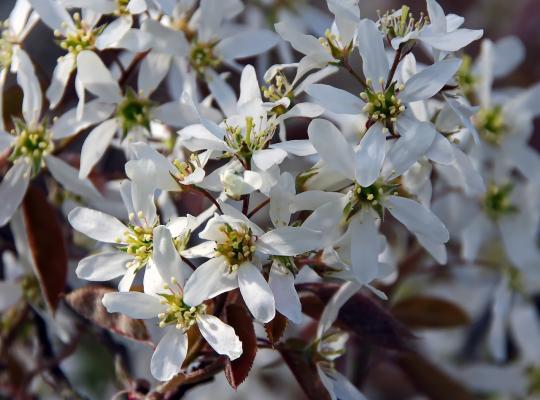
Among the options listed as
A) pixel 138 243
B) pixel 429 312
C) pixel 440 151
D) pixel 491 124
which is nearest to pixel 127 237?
pixel 138 243

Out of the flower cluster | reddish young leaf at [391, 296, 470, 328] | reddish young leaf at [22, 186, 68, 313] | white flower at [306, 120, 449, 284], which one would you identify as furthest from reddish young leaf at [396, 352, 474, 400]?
reddish young leaf at [22, 186, 68, 313]

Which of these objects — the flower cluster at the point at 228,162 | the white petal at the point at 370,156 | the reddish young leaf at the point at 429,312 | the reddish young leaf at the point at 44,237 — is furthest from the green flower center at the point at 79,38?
the reddish young leaf at the point at 429,312

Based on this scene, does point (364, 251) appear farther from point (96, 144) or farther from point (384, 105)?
point (96, 144)

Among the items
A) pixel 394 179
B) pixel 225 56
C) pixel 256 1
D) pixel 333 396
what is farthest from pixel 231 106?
pixel 256 1

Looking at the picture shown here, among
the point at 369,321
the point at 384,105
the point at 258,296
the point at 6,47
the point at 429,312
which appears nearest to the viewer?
the point at 258,296

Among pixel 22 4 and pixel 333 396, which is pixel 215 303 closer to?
pixel 333 396

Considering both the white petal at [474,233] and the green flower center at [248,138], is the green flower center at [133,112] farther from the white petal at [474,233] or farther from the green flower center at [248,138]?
the white petal at [474,233]
